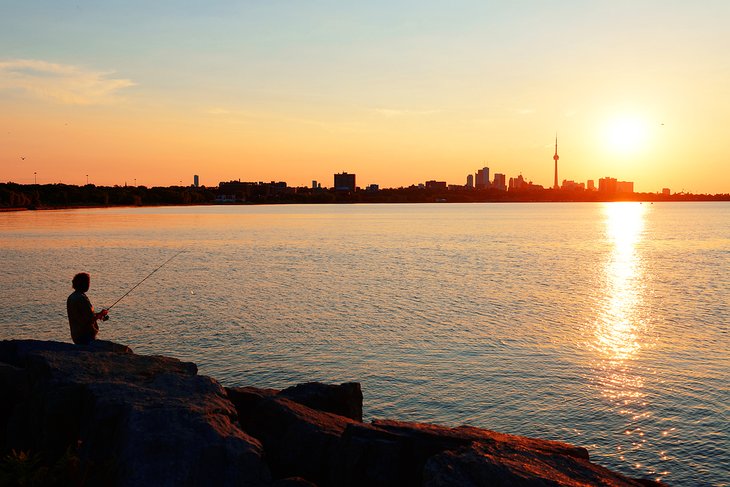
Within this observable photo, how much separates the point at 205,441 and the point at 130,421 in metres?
0.94

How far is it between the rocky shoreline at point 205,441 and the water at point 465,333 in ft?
14.7

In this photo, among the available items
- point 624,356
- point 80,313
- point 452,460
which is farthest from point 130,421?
point 624,356

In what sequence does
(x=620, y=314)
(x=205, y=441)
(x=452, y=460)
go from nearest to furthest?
(x=452, y=460) < (x=205, y=441) < (x=620, y=314)

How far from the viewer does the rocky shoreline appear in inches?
274

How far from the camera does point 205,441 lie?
7.24 meters

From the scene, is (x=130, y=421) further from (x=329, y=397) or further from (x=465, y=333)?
(x=465, y=333)

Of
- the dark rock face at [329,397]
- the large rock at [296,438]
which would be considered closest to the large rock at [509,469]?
the large rock at [296,438]

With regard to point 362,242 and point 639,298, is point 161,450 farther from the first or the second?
point 362,242

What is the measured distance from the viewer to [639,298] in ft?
104

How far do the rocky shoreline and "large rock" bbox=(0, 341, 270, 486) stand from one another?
0.01 m

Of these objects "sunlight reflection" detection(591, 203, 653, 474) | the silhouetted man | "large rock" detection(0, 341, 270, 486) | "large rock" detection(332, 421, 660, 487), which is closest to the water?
"sunlight reflection" detection(591, 203, 653, 474)

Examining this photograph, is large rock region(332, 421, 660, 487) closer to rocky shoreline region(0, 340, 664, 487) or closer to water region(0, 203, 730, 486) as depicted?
rocky shoreline region(0, 340, 664, 487)

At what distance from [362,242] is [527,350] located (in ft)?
158

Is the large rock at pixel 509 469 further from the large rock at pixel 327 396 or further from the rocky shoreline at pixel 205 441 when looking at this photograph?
the large rock at pixel 327 396
